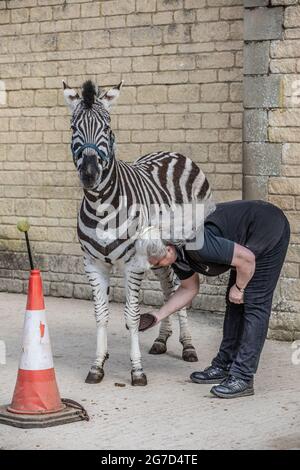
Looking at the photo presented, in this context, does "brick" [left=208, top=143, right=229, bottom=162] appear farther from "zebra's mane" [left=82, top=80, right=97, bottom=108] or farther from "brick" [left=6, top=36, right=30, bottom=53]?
"zebra's mane" [left=82, top=80, right=97, bottom=108]

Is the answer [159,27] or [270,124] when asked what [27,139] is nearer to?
[159,27]

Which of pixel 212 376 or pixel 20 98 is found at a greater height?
pixel 20 98

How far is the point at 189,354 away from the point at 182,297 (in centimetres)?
137

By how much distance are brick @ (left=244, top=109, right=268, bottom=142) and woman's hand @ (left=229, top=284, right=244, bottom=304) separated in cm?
276

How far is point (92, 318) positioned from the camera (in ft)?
36.2

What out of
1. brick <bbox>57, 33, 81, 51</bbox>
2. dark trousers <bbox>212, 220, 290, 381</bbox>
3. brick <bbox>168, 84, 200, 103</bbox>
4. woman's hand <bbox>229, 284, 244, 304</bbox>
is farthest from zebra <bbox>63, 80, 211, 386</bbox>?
brick <bbox>57, 33, 81, 51</bbox>

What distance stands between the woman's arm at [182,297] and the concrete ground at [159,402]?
67 cm

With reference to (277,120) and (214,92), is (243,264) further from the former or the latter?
(214,92)

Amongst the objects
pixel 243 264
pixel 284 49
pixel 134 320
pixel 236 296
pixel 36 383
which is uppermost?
pixel 284 49

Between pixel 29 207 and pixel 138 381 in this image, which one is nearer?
pixel 138 381

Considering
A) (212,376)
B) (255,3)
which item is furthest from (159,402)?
(255,3)

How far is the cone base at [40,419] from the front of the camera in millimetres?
6770

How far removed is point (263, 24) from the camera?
9.66 m

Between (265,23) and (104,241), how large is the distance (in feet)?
10.0
